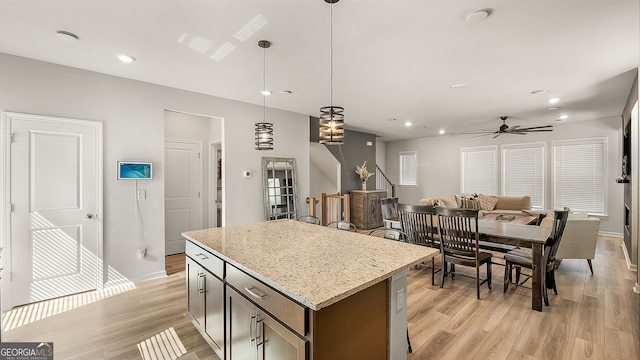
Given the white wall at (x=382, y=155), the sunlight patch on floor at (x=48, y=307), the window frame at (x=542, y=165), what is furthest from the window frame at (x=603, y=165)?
the sunlight patch on floor at (x=48, y=307)

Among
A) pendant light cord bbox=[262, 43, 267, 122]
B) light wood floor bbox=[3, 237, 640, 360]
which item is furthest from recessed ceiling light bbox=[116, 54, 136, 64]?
light wood floor bbox=[3, 237, 640, 360]

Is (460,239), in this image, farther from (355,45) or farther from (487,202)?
(487,202)

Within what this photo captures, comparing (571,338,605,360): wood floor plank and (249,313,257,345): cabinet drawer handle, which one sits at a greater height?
(249,313,257,345): cabinet drawer handle

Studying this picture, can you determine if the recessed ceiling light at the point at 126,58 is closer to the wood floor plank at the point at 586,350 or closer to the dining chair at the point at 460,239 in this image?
the dining chair at the point at 460,239

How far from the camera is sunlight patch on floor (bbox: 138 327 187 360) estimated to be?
227 cm

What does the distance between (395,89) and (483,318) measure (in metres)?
3.15

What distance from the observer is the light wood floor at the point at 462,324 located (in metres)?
2.32

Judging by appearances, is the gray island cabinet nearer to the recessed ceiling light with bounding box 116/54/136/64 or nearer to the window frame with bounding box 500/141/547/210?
the recessed ceiling light with bounding box 116/54/136/64

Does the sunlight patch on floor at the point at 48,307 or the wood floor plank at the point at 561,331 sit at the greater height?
the wood floor plank at the point at 561,331

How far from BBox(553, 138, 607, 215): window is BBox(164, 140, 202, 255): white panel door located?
8511mm

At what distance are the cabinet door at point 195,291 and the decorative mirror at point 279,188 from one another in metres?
2.66

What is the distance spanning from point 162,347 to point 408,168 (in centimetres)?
903

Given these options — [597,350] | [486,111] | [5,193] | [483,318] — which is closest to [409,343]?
[483,318]

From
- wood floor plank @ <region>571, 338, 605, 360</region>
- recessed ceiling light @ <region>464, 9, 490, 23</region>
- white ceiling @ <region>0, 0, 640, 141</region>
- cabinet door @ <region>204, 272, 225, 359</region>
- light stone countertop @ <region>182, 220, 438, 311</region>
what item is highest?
white ceiling @ <region>0, 0, 640, 141</region>
